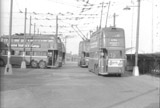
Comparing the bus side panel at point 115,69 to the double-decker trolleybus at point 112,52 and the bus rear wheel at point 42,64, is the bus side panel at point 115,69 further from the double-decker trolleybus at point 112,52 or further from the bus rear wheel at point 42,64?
the bus rear wheel at point 42,64

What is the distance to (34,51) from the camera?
36.0 m

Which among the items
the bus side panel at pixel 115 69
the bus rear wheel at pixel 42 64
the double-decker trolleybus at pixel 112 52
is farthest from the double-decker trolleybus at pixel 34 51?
the bus side panel at pixel 115 69

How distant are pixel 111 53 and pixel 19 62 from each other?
16932mm

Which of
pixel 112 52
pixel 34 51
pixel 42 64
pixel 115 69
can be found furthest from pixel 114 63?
pixel 34 51

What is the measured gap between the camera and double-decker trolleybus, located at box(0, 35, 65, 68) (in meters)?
35.8

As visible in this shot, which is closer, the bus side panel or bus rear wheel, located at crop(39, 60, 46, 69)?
the bus side panel

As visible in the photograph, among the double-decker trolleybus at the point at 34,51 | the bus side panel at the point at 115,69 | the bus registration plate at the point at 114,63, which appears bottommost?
the bus side panel at the point at 115,69

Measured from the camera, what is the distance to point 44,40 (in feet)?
120

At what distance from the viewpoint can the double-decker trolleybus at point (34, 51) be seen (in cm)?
3581

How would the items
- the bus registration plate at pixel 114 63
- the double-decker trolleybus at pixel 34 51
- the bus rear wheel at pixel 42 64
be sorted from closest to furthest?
the bus registration plate at pixel 114 63 → the bus rear wheel at pixel 42 64 → the double-decker trolleybus at pixel 34 51

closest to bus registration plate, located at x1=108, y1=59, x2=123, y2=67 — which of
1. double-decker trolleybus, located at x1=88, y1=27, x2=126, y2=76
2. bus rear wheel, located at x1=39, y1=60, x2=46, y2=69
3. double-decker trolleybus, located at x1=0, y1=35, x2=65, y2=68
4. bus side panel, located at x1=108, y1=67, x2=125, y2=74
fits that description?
double-decker trolleybus, located at x1=88, y1=27, x2=126, y2=76

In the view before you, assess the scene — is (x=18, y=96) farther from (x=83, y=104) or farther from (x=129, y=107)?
(x=129, y=107)

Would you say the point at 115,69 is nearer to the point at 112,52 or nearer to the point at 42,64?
the point at 112,52

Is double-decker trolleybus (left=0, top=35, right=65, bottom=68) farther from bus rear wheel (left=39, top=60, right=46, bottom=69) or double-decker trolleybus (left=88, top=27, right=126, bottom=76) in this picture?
double-decker trolleybus (left=88, top=27, right=126, bottom=76)
